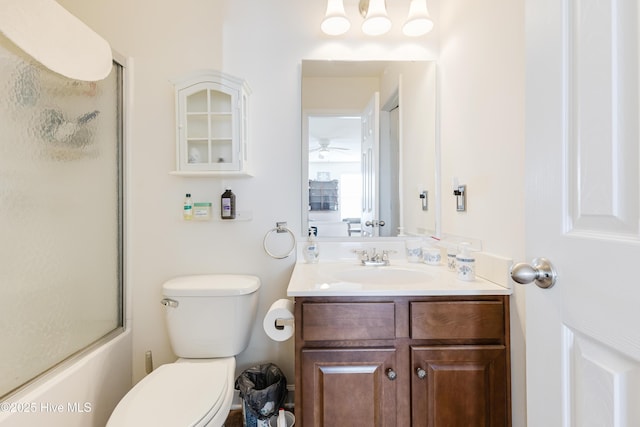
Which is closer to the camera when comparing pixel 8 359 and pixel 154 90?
pixel 8 359

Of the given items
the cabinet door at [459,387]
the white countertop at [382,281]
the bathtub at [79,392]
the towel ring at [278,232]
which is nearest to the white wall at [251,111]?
the towel ring at [278,232]

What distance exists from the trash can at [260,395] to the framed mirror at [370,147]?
775mm

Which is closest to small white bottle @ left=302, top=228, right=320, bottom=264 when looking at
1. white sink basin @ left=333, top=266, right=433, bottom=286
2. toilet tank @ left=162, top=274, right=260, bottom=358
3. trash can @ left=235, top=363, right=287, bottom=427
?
white sink basin @ left=333, top=266, right=433, bottom=286

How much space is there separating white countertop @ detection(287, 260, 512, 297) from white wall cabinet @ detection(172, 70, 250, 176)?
25.0 inches

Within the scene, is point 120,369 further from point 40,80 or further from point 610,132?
point 610,132

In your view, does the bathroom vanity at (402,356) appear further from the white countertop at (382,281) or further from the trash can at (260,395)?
the trash can at (260,395)

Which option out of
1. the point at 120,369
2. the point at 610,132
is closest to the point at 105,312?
the point at 120,369

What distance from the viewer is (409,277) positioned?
4.58 ft

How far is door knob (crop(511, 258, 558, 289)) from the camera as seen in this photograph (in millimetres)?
586

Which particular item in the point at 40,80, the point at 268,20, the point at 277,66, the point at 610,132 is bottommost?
the point at 610,132

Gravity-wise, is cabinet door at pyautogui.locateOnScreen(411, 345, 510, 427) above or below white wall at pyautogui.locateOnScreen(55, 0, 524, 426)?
below

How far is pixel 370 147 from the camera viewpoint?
1.60m

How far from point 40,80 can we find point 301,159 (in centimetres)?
111

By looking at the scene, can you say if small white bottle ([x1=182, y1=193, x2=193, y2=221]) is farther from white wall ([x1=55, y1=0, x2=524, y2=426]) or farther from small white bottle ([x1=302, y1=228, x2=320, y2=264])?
small white bottle ([x1=302, y1=228, x2=320, y2=264])
